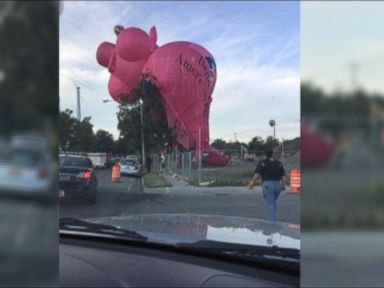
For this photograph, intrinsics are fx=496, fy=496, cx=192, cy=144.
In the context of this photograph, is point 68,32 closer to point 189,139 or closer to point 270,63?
point 270,63

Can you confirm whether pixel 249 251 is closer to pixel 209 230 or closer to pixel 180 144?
pixel 209 230

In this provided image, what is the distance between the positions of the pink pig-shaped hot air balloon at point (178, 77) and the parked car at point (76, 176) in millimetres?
2689

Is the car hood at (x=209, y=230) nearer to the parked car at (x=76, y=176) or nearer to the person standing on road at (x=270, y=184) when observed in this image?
the parked car at (x=76, y=176)

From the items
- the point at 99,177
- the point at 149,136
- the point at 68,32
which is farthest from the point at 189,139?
the point at 68,32

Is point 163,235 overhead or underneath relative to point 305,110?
underneath

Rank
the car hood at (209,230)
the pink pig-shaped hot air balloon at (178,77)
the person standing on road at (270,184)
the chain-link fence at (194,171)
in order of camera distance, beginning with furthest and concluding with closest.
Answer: the pink pig-shaped hot air balloon at (178,77)
the chain-link fence at (194,171)
the person standing on road at (270,184)
the car hood at (209,230)

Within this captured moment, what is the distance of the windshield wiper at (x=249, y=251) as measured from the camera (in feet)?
2.56

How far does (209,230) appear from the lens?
3.21 feet

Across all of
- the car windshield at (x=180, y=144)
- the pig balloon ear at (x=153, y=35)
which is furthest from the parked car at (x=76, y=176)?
the pig balloon ear at (x=153, y=35)

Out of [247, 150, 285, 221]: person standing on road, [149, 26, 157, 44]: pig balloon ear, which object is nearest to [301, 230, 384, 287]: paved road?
[247, 150, 285, 221]: person standing on road

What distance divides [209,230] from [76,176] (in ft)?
1.13

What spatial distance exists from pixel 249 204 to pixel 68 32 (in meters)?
2.93

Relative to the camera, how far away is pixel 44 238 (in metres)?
0.57

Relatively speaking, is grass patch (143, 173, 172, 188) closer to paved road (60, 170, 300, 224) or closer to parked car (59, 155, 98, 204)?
paved road (60, 170, 300, 224)
